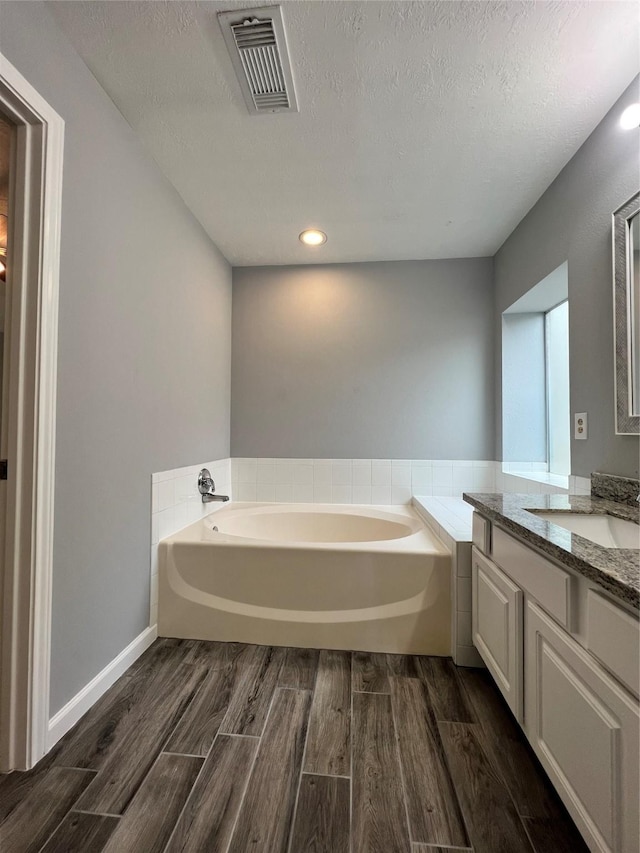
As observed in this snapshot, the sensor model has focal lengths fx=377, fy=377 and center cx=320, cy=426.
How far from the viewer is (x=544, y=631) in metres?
1.02

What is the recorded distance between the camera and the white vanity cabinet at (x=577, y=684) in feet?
2.33

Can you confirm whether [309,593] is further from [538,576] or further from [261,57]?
[261,57]

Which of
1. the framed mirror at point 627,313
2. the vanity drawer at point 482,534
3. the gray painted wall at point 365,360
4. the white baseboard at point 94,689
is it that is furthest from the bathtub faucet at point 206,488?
the framed mirror at point 627,313

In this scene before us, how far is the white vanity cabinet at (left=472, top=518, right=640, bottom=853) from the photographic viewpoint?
0.71 meters

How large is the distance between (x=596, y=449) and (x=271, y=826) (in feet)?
5.83

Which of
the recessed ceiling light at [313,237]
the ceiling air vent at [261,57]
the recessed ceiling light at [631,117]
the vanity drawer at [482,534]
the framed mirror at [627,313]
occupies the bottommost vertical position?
the vanity drawer at [482,534]

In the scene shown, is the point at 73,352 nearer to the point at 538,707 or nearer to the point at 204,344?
the point at 204,344

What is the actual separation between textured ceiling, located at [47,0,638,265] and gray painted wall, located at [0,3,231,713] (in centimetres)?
18

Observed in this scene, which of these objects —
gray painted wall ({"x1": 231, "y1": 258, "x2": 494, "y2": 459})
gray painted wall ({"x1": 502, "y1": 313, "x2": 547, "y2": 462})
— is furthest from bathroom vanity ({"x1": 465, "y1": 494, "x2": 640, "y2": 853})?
gray painted wall ({"x1": 231, "y1": 258, "x2": 494, "y2": 459})

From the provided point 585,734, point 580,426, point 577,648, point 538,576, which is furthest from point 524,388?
point 585,734

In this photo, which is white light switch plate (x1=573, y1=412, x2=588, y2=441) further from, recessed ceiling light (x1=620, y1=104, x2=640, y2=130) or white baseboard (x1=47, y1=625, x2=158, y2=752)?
white baseboard (x1=47, y1=625, x2=158, y2=752)

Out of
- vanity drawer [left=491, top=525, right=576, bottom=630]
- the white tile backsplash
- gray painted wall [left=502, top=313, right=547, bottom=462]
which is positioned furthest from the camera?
the white tile backsplash

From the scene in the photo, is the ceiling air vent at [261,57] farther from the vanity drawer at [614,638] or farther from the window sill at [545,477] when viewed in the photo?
the window sill at [545,477]

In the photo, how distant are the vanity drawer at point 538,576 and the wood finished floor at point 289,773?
0.58m
